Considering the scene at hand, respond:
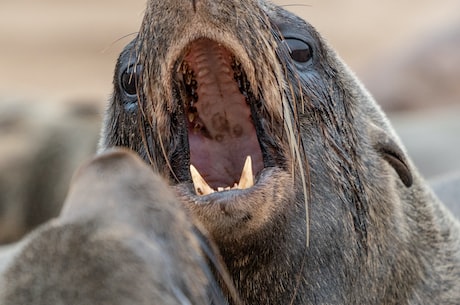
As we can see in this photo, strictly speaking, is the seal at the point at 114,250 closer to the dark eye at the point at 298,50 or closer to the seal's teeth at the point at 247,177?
the seal's teeth at the point at 247,177

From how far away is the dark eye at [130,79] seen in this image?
3.86 meters

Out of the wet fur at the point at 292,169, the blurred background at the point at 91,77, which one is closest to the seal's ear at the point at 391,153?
the wet fur at the point at 292,169

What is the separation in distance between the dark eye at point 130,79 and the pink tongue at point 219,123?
0.22 meters

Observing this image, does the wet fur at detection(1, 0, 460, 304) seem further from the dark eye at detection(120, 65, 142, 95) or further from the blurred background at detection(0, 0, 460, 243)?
the blurred background at detection(0, 0, 460, 243)

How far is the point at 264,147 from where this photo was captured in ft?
12.3

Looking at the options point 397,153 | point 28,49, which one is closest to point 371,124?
point 397,153

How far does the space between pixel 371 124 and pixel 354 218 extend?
1.83 ft

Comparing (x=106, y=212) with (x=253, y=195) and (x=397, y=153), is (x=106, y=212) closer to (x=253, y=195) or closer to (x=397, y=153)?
(x=253, y=195)

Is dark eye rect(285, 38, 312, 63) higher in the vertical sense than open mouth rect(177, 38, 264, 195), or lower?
higher

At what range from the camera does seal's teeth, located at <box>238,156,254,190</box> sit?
3527 millimetres

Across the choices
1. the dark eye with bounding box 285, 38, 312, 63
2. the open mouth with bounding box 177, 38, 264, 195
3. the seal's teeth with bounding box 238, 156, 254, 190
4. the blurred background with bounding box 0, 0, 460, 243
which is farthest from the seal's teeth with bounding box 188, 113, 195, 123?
the blurred background with bounding box 0, 0, 460, 243

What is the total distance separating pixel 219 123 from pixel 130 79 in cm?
37

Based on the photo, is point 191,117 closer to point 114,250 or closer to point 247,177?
point 247,177

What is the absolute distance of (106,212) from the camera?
2844mm
